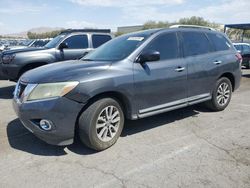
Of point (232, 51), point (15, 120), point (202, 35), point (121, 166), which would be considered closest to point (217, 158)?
point (121, 166)

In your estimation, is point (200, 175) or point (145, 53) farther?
point (145, 53)

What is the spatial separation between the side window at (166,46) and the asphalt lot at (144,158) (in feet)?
4.33

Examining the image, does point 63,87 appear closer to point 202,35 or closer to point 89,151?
point 89,151

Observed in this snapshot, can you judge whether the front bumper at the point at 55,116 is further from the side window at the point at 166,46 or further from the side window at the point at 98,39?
the side window at the point at 98,39

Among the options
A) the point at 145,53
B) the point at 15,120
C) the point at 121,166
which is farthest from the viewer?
the point at 15,120

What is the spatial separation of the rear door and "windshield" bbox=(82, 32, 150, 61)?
22 cm

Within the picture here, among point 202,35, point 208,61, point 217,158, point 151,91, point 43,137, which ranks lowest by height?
point 217,158

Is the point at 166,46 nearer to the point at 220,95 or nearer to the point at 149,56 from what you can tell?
the point at 149,56

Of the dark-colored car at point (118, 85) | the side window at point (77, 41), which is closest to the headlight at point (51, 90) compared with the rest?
the dark-colored car at point (118, 85)

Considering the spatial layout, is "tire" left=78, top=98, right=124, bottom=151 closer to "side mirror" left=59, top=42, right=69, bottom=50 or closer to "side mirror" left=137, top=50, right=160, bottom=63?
"side mirror" left=137, top=50, right=160, bottom=63

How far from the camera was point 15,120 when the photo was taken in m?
5.75

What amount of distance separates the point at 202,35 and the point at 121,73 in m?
2.57

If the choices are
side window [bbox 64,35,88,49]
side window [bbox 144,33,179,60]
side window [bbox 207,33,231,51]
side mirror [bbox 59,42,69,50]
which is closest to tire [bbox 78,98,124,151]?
side window [bbox 144,33,179,60]

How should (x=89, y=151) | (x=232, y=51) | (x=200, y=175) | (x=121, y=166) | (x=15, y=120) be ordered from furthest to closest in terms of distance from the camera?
(x=232, y=51), (x=15, y=120), (x=89, y=151), (x=121, y=166), (x=200, y=175)
